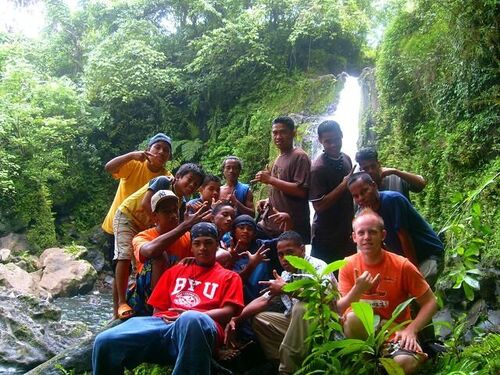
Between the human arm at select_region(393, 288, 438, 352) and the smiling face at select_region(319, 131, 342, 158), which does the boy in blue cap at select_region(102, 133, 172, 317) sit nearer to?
the smiling face at select_region(319, 131, 342, 158)

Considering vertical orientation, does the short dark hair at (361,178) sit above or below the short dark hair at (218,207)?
above

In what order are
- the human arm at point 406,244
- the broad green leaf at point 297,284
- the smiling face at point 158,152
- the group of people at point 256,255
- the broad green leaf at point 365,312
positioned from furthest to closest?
the smiling face at point 158,152, the human arm at point 406,244, the group of people at point 256,255, the broad green leaf at point 297,284, the broad green leaf at point 365,312

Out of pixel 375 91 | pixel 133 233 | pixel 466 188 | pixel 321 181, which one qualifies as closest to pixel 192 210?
pixel 133 233

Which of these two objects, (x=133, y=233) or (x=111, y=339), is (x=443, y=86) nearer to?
(x=133, y=233)

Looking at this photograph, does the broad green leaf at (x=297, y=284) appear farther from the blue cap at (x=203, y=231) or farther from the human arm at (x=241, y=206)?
the human arm at (x=241, y=206)

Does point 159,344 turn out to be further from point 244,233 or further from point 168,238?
point 244,233

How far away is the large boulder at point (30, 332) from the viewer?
6375 mm

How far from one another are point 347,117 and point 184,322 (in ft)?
38.2

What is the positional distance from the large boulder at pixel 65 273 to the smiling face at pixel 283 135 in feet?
33.3

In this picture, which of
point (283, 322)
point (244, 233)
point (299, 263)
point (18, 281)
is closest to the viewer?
point (299, 263)

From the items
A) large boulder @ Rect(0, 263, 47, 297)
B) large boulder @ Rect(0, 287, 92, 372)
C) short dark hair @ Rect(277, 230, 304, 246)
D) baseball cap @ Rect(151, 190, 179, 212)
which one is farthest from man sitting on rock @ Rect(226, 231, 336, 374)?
large boulder @ Rect(0, 263, 47, 297)

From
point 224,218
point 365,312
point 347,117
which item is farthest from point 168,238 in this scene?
point 347,117

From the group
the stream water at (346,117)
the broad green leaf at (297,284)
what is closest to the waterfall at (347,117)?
the stream water at (346,117)

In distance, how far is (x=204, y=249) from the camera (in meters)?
3.52
